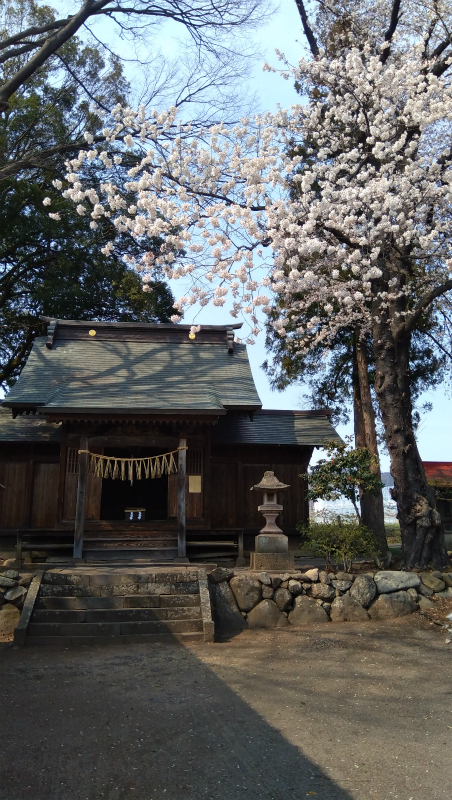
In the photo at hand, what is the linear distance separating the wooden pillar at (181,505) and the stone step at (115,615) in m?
2.36

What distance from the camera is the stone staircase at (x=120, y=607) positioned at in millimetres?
9000

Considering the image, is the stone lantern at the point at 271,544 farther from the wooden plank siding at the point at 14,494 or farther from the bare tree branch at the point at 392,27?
→ the bare tree branch at the point at 392,27

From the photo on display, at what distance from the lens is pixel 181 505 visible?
12133mm

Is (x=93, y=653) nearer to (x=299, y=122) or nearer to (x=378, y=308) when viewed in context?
(x=378, y=308)

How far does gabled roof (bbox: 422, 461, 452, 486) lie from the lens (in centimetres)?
1981

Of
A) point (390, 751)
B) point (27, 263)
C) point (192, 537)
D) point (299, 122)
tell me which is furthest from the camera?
point (27, 263)

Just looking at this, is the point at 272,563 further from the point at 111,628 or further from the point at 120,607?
the point at 111,628

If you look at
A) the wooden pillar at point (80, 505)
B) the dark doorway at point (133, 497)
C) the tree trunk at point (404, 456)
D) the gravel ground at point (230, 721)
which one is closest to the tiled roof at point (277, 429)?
the tree trunk at point (404, 456)

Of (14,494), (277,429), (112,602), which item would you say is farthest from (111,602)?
(277,429)

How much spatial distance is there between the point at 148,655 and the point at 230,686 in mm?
1644

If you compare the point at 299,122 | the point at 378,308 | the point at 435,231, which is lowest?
the point at 378,308

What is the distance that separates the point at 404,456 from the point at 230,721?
6862mm

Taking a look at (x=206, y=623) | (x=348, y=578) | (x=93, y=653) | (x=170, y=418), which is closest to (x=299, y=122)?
(x=170, y=418)

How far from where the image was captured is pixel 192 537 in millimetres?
13523
